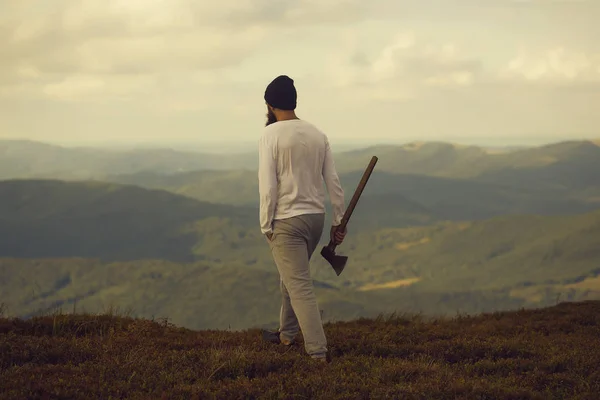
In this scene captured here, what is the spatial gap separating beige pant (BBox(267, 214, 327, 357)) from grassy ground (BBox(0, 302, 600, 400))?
14.3 inches

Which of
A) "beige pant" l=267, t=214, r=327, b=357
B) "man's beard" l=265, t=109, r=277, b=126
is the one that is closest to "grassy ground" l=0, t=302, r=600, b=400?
"beige pant" l=267, t=214, r=327, b=357

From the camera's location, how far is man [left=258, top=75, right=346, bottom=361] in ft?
28.1

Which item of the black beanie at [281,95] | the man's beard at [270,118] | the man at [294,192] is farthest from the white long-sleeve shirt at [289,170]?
the man's beard at [270,118]

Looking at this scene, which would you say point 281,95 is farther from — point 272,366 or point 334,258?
point 272,366

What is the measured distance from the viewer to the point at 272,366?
28.0 feet

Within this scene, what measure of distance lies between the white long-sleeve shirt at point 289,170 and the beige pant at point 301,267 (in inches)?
5.0

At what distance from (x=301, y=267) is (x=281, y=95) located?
219cm

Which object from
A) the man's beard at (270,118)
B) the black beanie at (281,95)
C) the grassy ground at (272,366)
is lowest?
the grassy ground at (272,366)

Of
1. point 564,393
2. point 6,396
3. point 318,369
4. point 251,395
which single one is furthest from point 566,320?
point 6,396

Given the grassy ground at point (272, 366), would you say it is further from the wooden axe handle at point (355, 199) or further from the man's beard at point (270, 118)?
the man's beard at point (270, 118)

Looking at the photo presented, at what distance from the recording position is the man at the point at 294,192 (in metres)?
8.56

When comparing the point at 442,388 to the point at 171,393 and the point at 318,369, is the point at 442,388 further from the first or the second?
the point at 171,393

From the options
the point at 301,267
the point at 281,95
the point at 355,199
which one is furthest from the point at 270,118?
the point at 301,267

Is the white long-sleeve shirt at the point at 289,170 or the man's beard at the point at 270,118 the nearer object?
the white long-sleeve shirt at the point at 289,170
